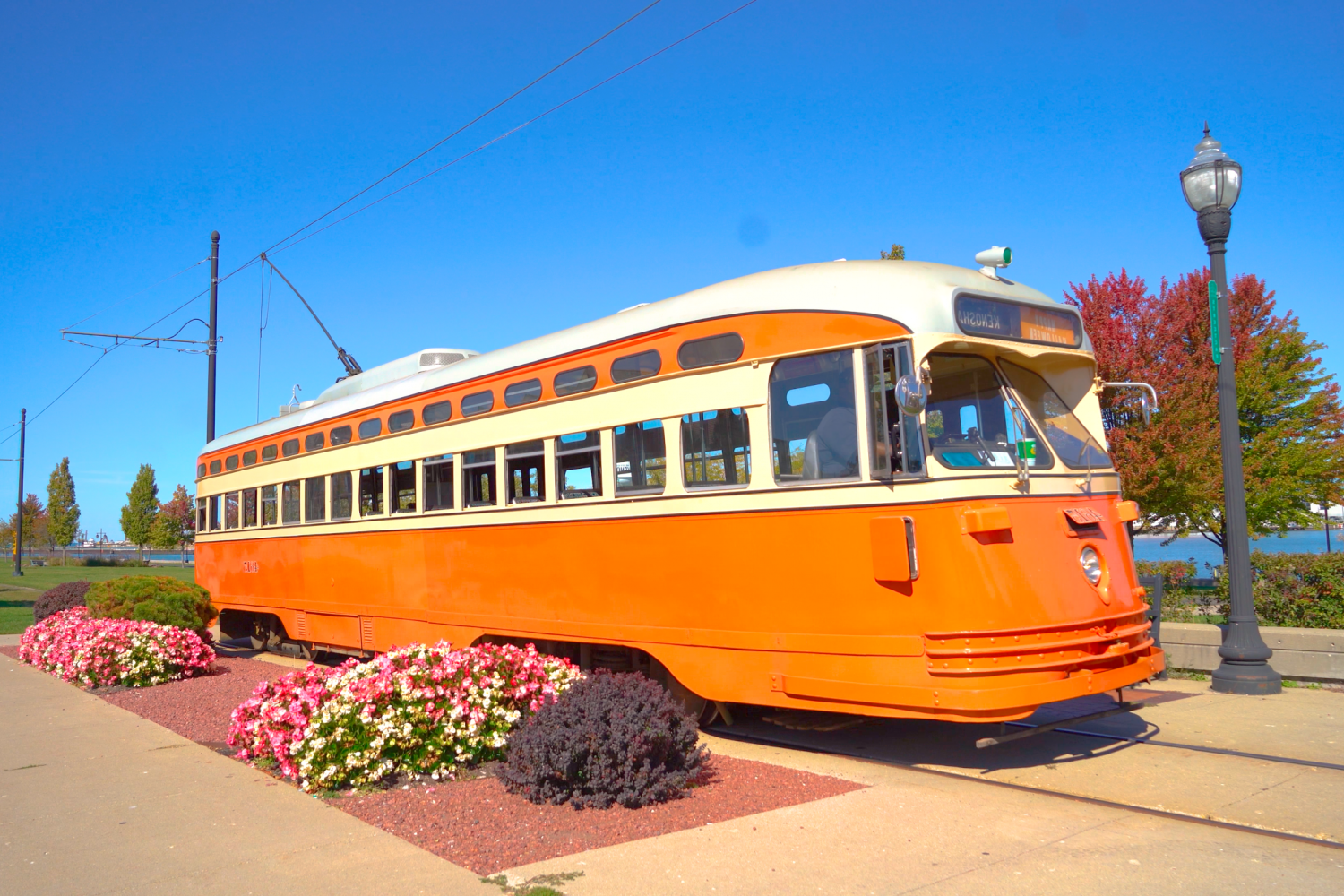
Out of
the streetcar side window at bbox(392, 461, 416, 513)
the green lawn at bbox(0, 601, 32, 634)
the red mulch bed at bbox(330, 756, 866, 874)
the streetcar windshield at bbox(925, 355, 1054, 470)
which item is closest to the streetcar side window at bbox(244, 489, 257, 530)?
the streetcar side window at bbox(392, 461, 416, 513)

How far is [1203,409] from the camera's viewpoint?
19.2 meters

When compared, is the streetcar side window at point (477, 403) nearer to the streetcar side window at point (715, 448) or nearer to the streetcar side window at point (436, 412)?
the streetcar side window at point (436, 412)

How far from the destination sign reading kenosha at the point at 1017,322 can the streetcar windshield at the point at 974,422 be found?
246mm

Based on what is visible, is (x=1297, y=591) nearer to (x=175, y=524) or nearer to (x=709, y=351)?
(x=709, y=351)

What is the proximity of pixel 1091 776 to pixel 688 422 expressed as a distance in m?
3.77

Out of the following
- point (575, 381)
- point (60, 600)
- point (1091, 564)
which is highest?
point (575, 381)

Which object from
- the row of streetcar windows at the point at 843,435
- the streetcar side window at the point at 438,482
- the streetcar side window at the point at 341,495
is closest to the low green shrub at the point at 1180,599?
the row of streetcar windows at the point at 843,435

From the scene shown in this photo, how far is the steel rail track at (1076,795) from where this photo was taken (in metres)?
5.41

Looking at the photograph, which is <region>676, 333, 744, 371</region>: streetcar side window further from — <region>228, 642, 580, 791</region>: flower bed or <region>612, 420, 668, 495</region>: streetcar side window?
<region>228, 642, 580, 791</region>: flower bed

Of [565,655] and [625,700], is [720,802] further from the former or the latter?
[565,655]

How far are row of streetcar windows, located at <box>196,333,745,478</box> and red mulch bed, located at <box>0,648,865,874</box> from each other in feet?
9.99

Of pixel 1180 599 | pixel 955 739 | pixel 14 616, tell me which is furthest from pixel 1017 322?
pixel 14 616

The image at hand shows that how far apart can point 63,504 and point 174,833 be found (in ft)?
235

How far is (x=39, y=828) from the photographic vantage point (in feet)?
20.3
